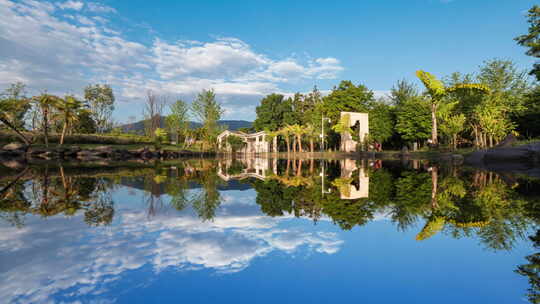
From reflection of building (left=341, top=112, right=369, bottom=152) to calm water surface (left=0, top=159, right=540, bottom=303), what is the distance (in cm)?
3327

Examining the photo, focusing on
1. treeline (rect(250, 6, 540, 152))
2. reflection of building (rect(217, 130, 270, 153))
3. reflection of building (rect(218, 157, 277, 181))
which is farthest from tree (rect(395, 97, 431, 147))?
reflection of building (rect(218, 157, 277, 181))

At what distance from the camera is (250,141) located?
A: 170 ft

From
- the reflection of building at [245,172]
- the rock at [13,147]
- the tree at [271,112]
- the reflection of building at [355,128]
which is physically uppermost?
the tree at [271,112]

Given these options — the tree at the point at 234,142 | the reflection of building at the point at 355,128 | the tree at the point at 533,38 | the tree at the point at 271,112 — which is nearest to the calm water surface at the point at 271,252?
the tree at the point at 533,38

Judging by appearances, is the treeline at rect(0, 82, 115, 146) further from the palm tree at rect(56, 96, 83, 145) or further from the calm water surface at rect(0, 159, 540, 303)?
the calm water surface at rect(0, 159, 540, 303)

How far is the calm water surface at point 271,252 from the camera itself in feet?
6.23

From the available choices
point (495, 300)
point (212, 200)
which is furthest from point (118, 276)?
point (212, 200)

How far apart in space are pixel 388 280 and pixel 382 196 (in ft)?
12.8

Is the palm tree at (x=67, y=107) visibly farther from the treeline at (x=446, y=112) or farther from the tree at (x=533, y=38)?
the tree at (x=533, y=38)

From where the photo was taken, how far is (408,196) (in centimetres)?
558

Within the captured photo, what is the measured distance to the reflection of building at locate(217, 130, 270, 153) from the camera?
47.4m

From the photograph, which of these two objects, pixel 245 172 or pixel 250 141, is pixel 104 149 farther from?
pixel 250 141

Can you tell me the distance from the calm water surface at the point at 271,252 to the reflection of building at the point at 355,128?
→ 3327cm

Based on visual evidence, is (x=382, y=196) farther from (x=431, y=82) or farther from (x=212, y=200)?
(x=431, y=82)
